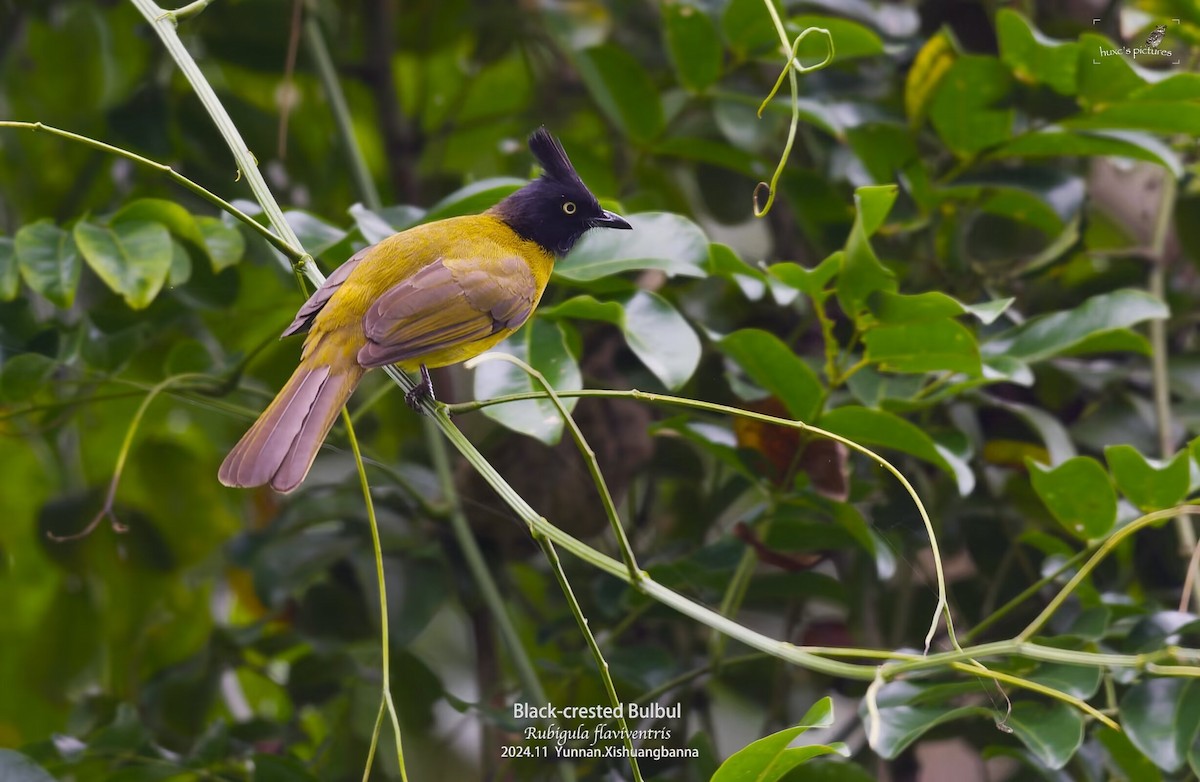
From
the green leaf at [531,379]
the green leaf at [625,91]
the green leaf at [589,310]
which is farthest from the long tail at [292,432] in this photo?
the green leaf at [625,91]

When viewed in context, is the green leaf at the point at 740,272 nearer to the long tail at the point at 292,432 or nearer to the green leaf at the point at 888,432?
the green leaf at the point at 888,432

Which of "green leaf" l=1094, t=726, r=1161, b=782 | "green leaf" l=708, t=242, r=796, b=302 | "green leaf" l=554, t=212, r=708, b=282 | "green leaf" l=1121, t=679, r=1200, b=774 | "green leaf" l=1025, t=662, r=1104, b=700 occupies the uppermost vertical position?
"green leaf" l=554, t=212, r=708, b=282

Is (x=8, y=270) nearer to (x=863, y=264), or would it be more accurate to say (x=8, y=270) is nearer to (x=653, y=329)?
(x=653, y=329)

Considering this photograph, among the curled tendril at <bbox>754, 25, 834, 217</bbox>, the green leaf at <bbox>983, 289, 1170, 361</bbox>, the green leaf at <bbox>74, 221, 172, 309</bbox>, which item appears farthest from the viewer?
the green leaf at <bbox>983, 289, 1170, 361</bbox>

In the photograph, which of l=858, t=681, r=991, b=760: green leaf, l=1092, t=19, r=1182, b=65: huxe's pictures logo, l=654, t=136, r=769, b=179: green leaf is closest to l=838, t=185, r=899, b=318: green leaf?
l=858, t=681, r=991, b=760: green leaf

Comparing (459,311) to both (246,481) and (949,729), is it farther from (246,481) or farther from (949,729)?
(949,729)

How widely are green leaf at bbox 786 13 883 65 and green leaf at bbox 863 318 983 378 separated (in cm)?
53

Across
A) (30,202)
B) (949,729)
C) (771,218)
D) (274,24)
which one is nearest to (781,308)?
(771,218)

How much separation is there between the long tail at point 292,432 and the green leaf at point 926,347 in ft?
2.13

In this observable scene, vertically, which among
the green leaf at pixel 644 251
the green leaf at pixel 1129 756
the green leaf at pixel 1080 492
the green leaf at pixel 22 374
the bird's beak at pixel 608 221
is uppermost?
the bird's beak at pixel 608 221

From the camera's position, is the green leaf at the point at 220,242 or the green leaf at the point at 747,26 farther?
the green leaf at the point at 747,26

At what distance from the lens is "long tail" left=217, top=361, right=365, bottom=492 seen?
1.06m

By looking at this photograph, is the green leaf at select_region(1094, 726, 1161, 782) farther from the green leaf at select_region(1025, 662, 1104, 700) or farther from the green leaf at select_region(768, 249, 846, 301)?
the green leaf at select_region(768, 249, 846, 301)

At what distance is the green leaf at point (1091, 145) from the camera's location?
1.80 m
